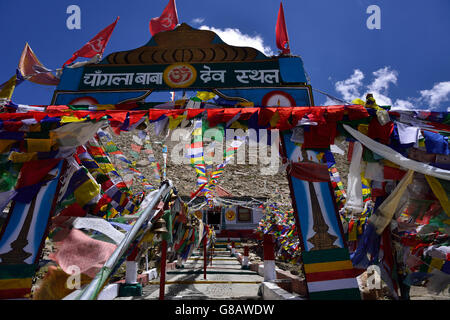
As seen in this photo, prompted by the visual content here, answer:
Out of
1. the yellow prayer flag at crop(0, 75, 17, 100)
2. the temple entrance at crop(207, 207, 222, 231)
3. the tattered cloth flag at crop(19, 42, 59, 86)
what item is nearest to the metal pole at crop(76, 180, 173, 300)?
the yellow prayer flag at crop(0, 75, 17, 100)

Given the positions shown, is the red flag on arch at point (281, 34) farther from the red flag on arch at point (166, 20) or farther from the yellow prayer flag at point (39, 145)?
the yellow prayer flag at point (39, 145)

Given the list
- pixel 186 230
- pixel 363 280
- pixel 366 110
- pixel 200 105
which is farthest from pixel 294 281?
pixel 200 105

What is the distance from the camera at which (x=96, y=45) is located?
789cm

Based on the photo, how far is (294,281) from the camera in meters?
6.32

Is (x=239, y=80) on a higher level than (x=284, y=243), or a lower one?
higher

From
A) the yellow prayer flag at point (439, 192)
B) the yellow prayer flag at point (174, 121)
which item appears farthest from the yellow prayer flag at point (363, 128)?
the yellow prayer flag at point (174, 121)

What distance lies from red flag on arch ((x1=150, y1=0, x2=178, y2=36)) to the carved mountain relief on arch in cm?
281

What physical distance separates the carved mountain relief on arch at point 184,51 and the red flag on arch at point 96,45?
1.26m

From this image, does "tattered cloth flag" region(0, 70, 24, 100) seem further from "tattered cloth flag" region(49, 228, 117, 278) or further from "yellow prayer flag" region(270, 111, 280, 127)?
"yellow prayer flag" region(270, 111, 280, 127)

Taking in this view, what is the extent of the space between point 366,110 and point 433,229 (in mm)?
2333

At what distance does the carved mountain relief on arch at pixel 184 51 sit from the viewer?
6715 mm

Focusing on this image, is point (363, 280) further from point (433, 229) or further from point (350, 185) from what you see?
point (350, 185)

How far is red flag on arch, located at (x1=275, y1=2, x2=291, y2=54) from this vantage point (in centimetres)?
712
